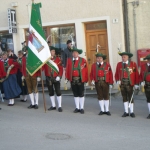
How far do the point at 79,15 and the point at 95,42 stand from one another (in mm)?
1250

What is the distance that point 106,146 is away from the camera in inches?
314

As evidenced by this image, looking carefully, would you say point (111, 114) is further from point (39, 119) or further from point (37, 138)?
point (37, 138)

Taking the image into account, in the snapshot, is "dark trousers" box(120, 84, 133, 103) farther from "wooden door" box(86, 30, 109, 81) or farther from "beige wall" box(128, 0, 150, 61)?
"wooden door" box(86, 30, 109, 81)

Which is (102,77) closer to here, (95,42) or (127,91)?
(127,91)

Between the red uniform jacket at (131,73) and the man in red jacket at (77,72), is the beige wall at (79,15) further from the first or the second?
the red uniform jacket at (131,73)

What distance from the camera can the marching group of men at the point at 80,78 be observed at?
10914 mm

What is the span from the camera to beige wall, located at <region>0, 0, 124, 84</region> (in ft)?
48.0

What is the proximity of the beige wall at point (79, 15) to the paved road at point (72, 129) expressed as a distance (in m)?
3.28

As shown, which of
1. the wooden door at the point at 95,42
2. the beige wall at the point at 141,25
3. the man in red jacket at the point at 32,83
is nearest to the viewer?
the man in red jacket at the point at 32,83

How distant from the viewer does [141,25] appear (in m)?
14.7

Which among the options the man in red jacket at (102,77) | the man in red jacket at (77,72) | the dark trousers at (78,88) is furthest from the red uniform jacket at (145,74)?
the dark trousers at (78,88)

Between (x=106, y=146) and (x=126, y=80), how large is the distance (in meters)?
3.33

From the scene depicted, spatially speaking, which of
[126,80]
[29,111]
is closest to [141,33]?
[126,80]

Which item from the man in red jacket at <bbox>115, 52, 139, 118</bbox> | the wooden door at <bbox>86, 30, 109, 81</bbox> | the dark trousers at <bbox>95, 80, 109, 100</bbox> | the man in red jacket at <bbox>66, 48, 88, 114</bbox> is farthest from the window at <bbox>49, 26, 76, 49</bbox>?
the man in red jacket at <bbox>115, 52, 139, 118</bbox>
